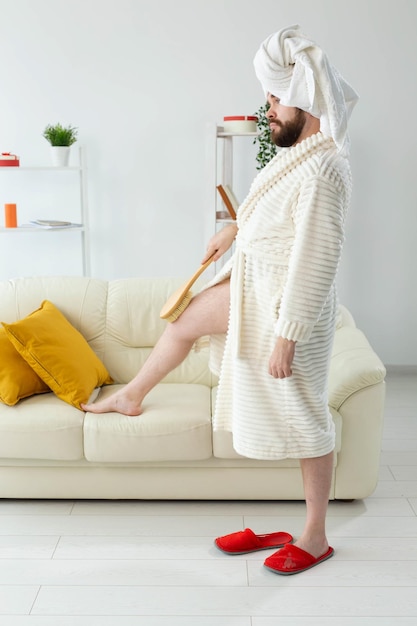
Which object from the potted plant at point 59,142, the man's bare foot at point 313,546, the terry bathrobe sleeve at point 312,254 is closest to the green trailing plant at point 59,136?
the potted plant at point 59,142

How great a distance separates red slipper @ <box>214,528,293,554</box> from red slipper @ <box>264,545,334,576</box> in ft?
0.31

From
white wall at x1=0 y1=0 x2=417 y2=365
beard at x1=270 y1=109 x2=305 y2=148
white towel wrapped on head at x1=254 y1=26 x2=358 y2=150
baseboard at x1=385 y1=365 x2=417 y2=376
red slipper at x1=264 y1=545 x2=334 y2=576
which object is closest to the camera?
white towel wrapped on head at x1=254 y1=26 x2=358 y2=150

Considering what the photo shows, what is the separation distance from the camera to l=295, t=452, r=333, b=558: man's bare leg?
8.29ft

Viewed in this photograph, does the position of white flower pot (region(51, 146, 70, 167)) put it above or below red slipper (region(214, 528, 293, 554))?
above

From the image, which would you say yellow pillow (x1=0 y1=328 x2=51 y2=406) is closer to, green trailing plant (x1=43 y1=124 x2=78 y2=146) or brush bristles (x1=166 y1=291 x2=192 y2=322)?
brush bristles (x1=166 y1=291 x2=192 y2=322)

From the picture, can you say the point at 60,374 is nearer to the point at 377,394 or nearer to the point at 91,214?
the point at 377,394

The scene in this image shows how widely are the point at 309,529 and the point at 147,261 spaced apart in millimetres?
2572

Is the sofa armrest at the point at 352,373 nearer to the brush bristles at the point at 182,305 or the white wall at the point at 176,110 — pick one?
the brush bristles at the point at 182,305

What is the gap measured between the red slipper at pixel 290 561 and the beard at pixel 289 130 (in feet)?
4.02

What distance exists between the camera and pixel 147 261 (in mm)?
4852

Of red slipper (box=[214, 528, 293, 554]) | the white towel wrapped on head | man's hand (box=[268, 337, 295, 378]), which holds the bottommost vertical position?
red slipper (box=[214, 528, 293, 554])

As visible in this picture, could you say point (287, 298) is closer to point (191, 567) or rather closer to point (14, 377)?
point (191, 567)

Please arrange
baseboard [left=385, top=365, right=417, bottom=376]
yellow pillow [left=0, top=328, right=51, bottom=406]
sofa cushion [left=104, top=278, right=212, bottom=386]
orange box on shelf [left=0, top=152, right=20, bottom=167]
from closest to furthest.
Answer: yellow pillow [left=0, top=328, right=51, bottom=406], sofa cushion [left=104, top=278, right=212, bottom=386], orange box on shelf [left=0, top=152, right=20, bottom=167], baseboard [left=385, top=365, right=417, bottom=376]

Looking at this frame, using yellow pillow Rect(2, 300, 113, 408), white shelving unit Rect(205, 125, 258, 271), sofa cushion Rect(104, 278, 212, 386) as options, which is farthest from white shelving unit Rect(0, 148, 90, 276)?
yellow pillow Rect(2, 300, 113, 408)
